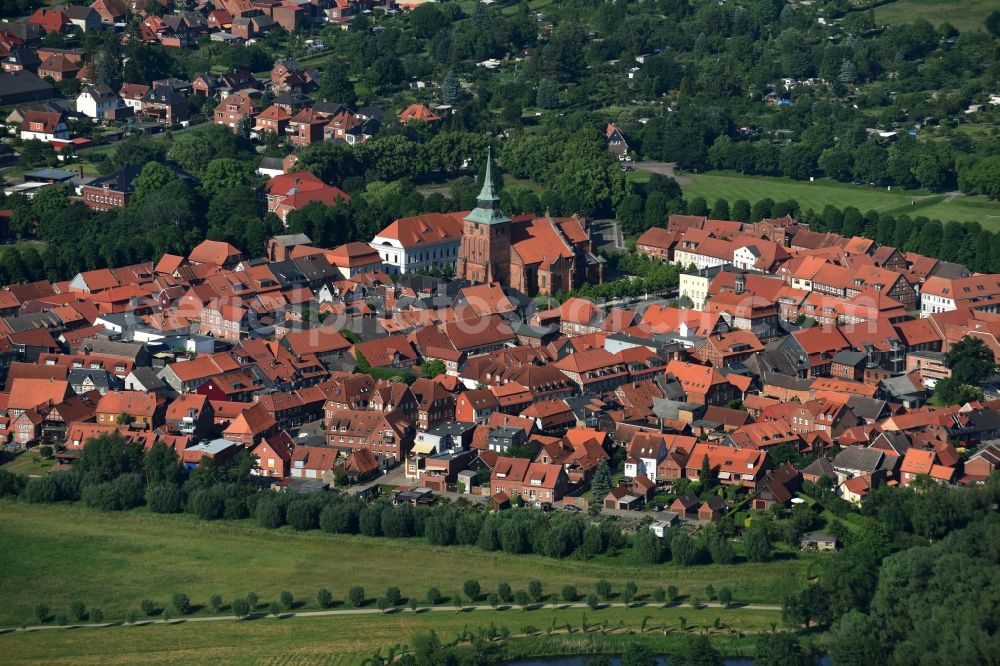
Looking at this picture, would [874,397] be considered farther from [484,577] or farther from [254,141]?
[254,141]

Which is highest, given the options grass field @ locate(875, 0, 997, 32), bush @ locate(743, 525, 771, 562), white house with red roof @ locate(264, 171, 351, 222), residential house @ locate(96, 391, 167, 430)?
grass field @ locate(875, 0, 997, 32)

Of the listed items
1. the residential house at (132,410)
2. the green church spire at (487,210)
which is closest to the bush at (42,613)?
the residential house at (132,410)

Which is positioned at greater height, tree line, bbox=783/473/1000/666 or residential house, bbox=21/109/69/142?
residential house, bbox=21/109/69/142

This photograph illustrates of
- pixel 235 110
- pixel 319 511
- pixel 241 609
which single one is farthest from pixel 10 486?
pixel 235 110

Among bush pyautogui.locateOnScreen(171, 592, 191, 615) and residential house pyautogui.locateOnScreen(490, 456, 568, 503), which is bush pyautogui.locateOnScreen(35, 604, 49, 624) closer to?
bush pyautogui.locateOnScreen(171, 592, 191, 615)

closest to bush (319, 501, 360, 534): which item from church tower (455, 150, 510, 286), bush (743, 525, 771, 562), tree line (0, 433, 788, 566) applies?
tree line (0, 433, 788, 566)

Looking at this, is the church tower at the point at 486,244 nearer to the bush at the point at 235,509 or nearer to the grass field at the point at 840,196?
the grass field at the point at 840,196

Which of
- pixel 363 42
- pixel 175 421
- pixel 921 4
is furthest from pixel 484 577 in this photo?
pixel 921 4

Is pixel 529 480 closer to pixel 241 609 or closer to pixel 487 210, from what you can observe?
pixel 241 609
